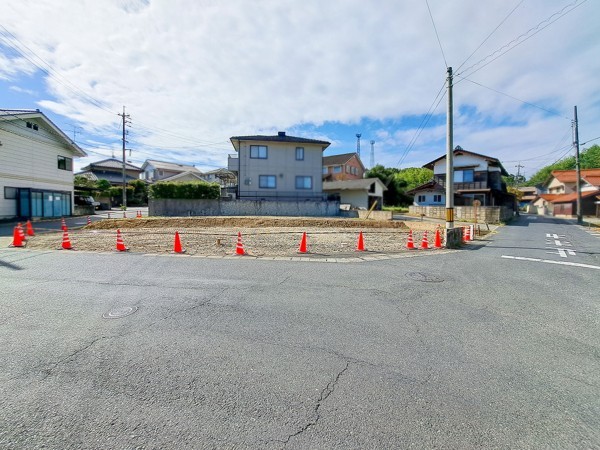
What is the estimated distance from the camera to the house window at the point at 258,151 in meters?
26.8

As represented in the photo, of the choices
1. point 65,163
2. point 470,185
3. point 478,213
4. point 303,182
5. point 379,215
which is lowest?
point 379,215

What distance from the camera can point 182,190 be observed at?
76.2ft

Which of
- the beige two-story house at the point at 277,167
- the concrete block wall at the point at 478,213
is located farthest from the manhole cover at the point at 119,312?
the concrete block wall at the point at 478,213

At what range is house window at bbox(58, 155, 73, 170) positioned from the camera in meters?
22.9

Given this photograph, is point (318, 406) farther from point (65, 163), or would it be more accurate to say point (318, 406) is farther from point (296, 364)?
point (65, 163)

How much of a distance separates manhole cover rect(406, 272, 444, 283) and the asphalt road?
0.32 m

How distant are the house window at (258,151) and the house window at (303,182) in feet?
13.6

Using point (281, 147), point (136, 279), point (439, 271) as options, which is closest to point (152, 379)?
point (136, 279)

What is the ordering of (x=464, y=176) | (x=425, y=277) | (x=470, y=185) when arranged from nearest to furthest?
A: (x=425, y=277) → (x=470, y=185) → (x=464, y=176)

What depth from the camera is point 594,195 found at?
35656 mm

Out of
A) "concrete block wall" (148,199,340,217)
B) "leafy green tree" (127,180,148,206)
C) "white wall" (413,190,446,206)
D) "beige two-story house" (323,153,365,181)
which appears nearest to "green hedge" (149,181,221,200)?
"concrete block wall" (148,199,340,217)

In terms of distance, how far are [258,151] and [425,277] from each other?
23.4 metres

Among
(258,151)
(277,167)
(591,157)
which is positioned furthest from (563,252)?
(591,157)

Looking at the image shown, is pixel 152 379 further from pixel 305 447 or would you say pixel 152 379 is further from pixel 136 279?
pixel 136 279
